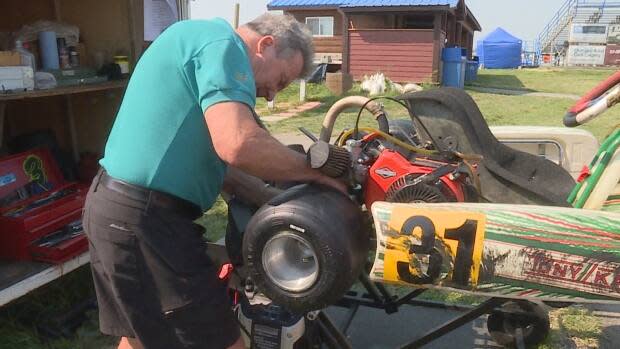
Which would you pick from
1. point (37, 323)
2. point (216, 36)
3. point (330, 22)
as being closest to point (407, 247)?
point (216, 36)

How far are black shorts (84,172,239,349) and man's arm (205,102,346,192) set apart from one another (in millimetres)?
382

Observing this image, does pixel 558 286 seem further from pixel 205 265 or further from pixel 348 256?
pixel 205 265

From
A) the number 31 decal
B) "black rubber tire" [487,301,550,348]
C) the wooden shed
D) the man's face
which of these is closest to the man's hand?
the number 31 decal

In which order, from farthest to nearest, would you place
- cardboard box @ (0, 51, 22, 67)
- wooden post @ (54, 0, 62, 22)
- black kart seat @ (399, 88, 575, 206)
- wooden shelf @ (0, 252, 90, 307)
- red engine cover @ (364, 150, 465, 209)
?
wooden post @ (54, 0, 62, 22) < cardboard box @ (0, 51, 22, 67) < wooden shelf @ (0, 252, 90, 307) < black kart seat @ (399, 88, 575, 206) < red engine cover @ (364, 150, 465, 209)

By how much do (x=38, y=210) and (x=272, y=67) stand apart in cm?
231

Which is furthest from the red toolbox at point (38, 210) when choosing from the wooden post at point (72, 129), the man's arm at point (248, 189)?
the man's arm at point (248, 189)

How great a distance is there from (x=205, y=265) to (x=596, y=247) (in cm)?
136

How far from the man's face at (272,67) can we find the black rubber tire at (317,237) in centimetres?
44

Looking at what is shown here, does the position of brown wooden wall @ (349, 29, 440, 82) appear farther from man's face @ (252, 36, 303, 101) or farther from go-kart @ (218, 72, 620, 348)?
man's face @ (252, 36, 303, 101)

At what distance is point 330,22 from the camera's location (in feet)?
71.6

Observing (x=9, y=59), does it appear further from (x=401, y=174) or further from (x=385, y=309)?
(x=385, y=309)

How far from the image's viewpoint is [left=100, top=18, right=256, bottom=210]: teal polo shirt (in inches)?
70.6

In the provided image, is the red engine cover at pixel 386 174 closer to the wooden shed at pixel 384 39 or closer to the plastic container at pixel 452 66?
the wooden shed at pixel 384 39

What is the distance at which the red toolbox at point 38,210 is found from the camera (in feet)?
11.2
